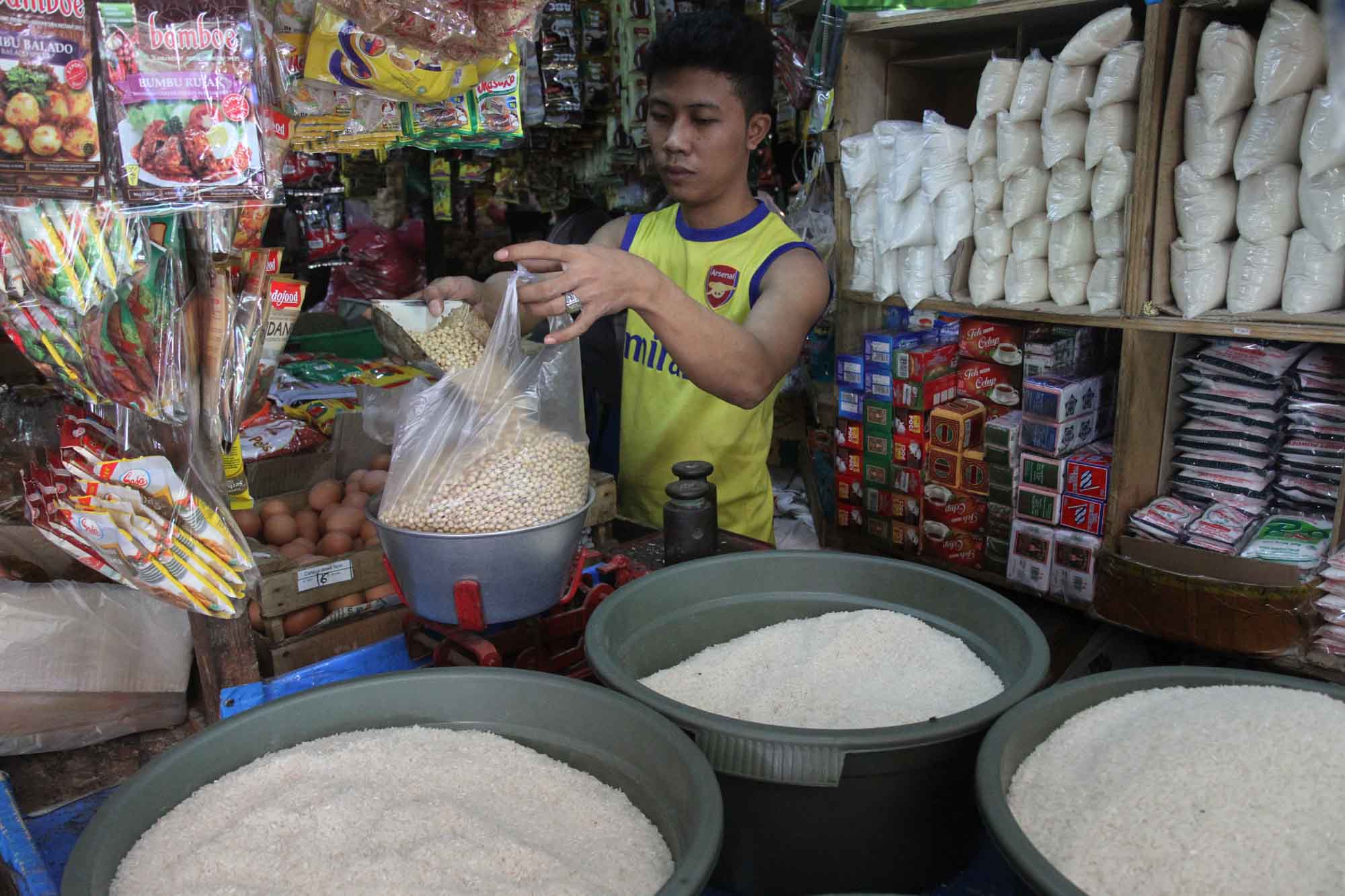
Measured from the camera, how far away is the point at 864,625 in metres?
1.17

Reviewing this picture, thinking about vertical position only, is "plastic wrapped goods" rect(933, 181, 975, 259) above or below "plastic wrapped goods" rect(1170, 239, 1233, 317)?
above

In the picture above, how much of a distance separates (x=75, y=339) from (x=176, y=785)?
42cm

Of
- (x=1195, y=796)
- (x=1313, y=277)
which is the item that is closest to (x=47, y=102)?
(x=1195, y=796)

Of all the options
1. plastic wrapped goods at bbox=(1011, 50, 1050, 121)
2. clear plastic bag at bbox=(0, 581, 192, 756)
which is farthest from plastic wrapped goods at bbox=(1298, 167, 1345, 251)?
clear plastic bag at bbox=(0, 581, 192, 756)

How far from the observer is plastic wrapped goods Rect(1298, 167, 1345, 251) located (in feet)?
5.32

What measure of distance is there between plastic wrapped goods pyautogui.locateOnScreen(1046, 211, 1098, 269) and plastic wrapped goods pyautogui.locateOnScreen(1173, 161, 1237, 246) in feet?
0.69

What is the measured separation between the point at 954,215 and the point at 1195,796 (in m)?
1.60

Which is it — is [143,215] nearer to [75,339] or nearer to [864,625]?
[75,339]

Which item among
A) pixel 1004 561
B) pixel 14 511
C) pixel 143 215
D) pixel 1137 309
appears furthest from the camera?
pixel 1004 561

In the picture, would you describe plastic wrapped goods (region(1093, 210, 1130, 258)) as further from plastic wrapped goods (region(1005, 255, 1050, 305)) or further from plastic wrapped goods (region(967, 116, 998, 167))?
plastic wrapped goods (region(967, 116, 998, 167))

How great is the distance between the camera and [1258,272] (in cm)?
173

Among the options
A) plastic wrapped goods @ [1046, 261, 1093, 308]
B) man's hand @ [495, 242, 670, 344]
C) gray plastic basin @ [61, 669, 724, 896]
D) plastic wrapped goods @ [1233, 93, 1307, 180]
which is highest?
plastic wrapped goods @ [1233, 93, 1307, 180]

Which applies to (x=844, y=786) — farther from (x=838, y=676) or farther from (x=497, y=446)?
(x=497, y=446)

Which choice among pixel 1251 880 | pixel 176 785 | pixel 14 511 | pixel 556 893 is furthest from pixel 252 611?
pixel 1251 880
